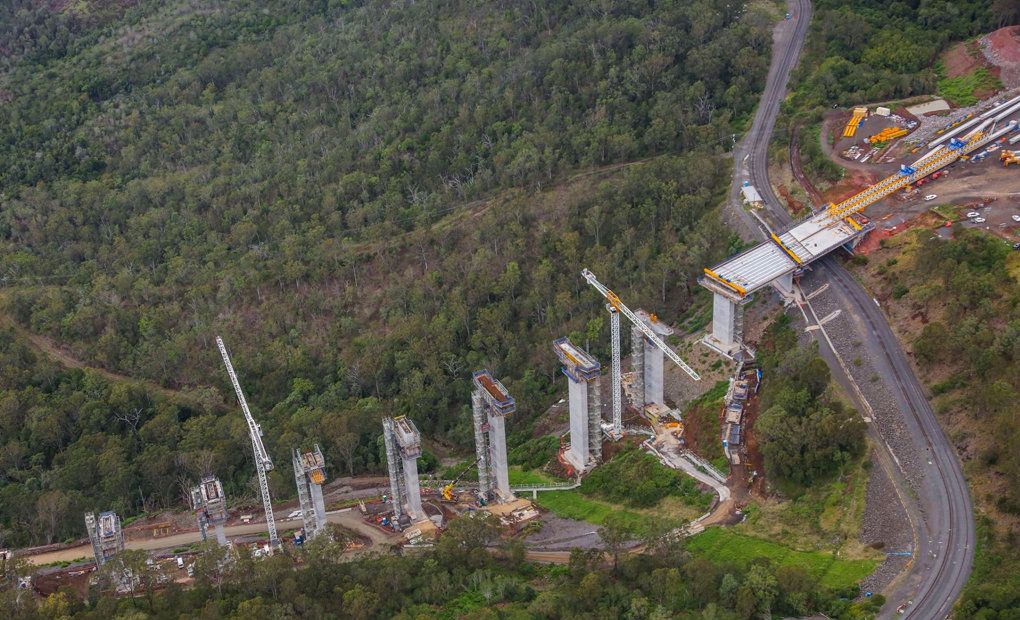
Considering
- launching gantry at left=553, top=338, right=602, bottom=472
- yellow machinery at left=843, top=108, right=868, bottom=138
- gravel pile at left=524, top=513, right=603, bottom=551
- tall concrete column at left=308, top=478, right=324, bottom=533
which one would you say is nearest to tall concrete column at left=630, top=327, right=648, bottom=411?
launching gantry at left=553, top=338, right=602, bottom=472

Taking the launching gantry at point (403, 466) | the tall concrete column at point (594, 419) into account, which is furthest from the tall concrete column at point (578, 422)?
the launching gantry at point (403, 466)

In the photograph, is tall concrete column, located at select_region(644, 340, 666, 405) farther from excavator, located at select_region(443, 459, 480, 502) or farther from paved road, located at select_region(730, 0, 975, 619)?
excavator, located at select_region(443, 459, 480, 502)

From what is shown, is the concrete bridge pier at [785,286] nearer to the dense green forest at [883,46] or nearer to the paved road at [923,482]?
the paved road at [923,482]

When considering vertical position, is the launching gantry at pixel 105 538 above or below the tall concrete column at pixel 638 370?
below

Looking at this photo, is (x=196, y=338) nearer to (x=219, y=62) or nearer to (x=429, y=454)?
(x=429, y=454)

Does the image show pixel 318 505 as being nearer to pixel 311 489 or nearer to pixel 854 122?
pixel 311 489

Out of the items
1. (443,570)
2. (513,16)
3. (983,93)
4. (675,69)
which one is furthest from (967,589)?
(513,16)
